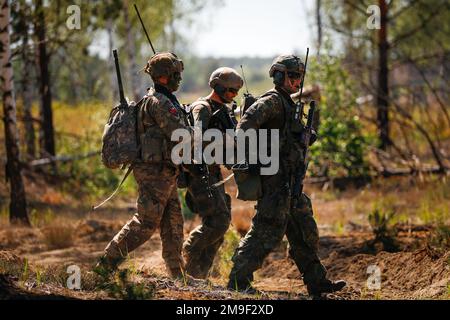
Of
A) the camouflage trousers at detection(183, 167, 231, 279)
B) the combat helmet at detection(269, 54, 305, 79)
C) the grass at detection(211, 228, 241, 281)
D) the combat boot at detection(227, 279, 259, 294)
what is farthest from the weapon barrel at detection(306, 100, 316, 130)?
the grass at detection(211, 228, 241, 281)

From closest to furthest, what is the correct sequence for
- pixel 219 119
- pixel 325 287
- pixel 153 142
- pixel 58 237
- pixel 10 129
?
1. pixel 325 287
2. pixel 153 142
3. pixel 219 119
4. pixel 58 237
5. pixel 10 129

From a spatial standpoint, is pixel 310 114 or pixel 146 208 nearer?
pixel 310 114

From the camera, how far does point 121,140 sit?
21.7 feet

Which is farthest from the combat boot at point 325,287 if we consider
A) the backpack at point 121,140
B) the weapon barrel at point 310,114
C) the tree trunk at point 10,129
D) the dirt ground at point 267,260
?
the tree trunk at point 10,129

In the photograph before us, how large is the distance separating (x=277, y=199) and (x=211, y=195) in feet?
2.95

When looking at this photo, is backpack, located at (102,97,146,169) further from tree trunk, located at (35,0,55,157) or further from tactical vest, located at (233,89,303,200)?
tree trunk, located at (35,0,55,157)

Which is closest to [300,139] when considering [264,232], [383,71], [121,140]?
[264,232]

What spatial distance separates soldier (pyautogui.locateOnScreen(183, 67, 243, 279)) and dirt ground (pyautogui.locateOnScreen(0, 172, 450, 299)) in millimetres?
369

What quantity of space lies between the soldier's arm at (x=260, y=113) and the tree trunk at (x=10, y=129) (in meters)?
5.50

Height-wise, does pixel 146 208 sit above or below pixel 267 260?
above

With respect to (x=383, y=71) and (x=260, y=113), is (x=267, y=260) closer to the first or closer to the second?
(x=260, y=113)

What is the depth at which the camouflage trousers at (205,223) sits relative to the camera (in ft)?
23.0

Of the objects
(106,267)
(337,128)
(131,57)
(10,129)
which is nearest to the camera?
(106,267)

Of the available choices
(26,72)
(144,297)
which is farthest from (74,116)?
(144,297)
